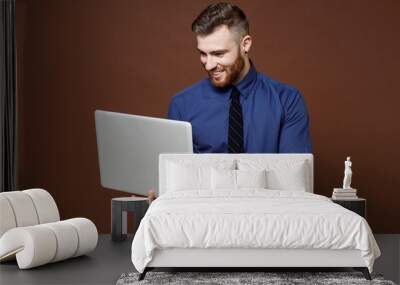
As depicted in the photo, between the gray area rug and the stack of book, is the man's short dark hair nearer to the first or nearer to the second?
the stack of book

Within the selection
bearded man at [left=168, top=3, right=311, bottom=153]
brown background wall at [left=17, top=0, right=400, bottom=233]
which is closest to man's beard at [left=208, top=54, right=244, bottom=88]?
bearded man at [left=168, top=3, right=311, bottom=153]

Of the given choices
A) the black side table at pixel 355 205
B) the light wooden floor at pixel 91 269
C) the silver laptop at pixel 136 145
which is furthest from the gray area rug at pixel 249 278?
the silver laptop at pixel 136 145

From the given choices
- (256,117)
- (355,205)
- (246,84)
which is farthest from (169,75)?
(355,205)

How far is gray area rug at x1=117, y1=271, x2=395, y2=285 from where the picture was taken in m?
4.73

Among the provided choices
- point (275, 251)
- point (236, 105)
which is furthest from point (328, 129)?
point (275, 251)

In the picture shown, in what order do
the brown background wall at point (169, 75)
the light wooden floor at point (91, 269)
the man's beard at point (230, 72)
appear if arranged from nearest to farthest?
the light wooden floor at point (91, 269) → the man's beard at point (230, 72) → the brown background wall at point (169, 75)

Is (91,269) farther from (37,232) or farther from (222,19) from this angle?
(222,19)

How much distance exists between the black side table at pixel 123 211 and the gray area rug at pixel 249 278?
156 cm

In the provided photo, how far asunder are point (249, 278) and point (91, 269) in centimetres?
117

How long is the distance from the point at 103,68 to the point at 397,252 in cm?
330

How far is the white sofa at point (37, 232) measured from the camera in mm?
5195

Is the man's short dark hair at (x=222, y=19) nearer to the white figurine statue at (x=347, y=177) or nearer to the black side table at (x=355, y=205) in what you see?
the white figurine statue at (x=347, y=177)

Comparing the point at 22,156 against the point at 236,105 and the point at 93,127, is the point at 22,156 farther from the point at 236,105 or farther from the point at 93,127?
the point at 236,105

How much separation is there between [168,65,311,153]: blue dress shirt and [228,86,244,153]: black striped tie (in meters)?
0.03
